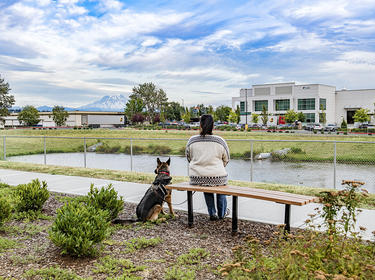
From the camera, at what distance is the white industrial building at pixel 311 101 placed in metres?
92.6

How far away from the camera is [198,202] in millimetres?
7516

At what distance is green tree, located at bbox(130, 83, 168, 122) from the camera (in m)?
133

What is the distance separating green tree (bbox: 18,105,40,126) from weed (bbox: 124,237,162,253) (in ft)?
317

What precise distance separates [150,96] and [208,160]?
129m

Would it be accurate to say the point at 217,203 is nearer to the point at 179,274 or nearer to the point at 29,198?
the point at 179,274

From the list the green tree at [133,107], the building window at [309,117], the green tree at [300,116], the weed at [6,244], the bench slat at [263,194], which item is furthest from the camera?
the green tree at [133,107]

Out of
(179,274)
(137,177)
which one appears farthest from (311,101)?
(179,274)

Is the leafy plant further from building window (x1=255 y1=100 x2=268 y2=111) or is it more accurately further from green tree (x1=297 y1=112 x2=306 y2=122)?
building window (x1=255 y1=100 x2=268 y2=111)

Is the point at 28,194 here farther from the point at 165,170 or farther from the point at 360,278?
the point at 360,278

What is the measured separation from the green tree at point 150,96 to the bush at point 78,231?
128 m

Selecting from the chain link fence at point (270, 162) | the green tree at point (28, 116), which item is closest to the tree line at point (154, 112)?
the green tree at point (28, 116)

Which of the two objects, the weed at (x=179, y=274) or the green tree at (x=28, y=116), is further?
the green tree at (x=28, y=116)

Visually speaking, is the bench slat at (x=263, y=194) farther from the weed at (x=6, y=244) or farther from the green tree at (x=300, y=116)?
the green tree at (x=300, y=116)

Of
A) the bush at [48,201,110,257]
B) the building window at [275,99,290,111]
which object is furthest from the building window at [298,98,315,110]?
the bush at [48,201,110,257]
